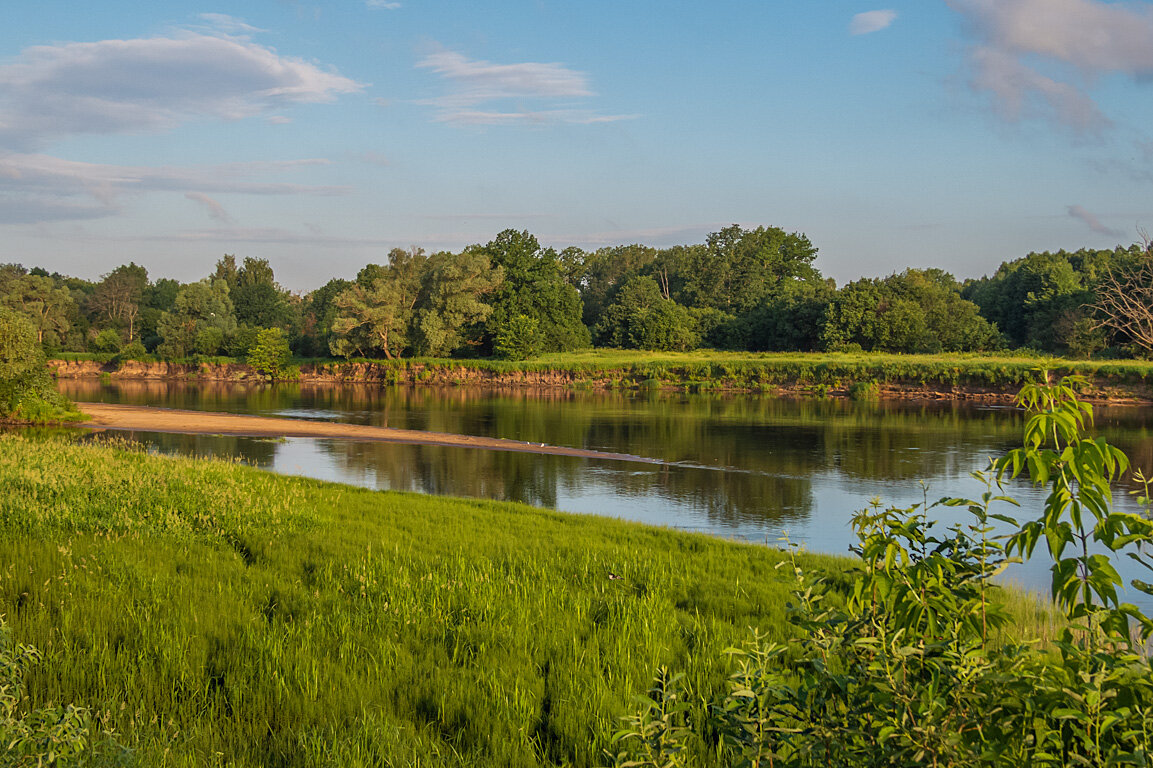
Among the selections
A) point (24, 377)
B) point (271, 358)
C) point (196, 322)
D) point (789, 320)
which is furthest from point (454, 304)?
point (24, 377)

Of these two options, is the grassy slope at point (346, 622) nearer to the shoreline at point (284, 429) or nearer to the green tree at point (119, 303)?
A: the shoreline at point (284, 429)

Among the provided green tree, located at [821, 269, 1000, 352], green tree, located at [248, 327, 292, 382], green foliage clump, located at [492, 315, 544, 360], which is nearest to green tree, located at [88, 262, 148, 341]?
green tree, located at [248, 327, 292, 382]

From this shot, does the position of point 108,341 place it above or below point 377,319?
below

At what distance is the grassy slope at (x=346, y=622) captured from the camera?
15.9ft

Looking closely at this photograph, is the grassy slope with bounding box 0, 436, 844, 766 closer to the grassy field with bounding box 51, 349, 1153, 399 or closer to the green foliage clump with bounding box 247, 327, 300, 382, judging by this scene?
the grassy field with bounding box 51, 349, 1153, 399

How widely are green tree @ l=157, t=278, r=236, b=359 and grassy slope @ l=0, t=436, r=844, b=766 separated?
70.6 metres

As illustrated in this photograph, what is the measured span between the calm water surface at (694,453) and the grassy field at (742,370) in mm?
4998

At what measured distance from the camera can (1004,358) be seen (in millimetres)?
54062

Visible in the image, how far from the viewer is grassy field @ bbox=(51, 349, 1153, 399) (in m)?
47.3

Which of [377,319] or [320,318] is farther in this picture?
[320,318]

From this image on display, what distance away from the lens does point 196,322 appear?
7975cm

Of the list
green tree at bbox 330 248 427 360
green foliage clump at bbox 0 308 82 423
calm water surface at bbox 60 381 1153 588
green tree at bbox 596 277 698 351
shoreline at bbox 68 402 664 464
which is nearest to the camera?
calm water surface at bbox 60 381 1153 588

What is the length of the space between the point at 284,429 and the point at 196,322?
179ft

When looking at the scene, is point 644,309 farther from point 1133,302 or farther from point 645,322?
point 1133,302
